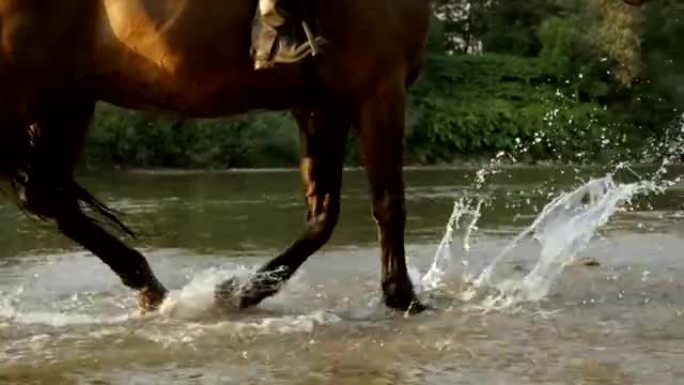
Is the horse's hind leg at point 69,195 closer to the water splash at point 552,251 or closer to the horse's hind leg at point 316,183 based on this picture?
the horse's hind leg at point 316,183

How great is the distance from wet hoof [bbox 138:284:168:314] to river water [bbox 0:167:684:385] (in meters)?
0.09

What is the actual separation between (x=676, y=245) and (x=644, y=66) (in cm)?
3591

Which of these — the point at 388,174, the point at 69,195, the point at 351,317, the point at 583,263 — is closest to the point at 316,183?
the point at 388,174

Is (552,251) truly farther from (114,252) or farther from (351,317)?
(114,252)

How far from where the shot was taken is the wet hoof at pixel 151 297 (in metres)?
7.24

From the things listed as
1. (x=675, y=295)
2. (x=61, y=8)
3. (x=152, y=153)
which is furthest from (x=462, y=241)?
(x=152, y=153)

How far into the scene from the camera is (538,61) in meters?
47.7

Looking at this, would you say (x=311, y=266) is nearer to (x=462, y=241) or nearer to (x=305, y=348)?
(x=462, y=241)

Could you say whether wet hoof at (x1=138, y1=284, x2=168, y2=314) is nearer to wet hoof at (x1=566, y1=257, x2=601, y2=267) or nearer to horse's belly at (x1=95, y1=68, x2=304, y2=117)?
horse's belly at (x1=95, y1=68, x2=304, y2=117)

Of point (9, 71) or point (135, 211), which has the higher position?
point (9, 71)

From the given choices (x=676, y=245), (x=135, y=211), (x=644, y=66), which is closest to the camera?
(x=676, y=245)

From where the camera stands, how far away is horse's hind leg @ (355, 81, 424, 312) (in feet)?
22.3

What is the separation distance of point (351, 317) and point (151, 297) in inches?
47.3

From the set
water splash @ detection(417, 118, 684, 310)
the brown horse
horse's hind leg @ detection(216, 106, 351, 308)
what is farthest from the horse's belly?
water splash @ detection(417, 118, 684, 310)
